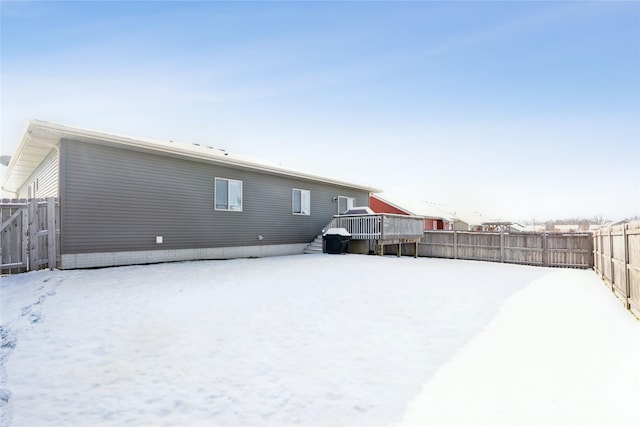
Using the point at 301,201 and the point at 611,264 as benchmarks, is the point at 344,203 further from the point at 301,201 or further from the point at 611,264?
the point at 611,264

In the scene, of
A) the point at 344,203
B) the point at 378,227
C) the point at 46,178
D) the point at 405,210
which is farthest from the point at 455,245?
the point at 46,178

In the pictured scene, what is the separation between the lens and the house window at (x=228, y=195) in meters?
11.8

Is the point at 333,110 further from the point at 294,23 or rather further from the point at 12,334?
the point at 12,334

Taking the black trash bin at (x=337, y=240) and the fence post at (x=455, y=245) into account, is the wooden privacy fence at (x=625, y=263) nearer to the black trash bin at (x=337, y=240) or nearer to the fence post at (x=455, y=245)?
the fence post at (x=455, y=245)

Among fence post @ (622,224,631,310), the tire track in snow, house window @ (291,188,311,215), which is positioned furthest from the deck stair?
fence post @ (622,224,631,310)

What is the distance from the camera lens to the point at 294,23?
37.8 ft

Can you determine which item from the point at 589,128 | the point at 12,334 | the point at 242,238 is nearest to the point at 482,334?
the point at 12,334

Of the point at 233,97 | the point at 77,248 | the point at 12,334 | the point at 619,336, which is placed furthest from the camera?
the point at 233,97

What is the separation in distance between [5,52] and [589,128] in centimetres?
2644

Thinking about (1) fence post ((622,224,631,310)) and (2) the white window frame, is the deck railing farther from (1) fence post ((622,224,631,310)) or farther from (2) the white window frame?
(1) fence post ((622,224,631,310))

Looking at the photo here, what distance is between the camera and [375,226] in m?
13.9

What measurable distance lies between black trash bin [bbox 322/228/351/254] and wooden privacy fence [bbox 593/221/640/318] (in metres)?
8.46

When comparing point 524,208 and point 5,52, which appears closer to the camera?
point 5,52

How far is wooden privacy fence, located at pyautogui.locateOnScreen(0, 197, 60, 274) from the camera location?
7.50 metres
